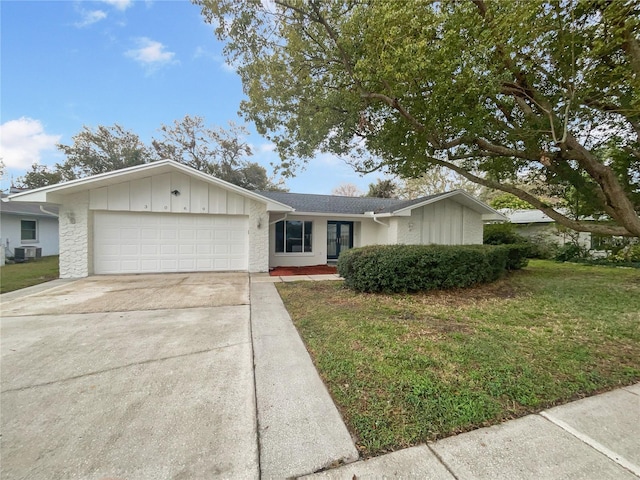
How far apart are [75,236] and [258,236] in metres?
5.92

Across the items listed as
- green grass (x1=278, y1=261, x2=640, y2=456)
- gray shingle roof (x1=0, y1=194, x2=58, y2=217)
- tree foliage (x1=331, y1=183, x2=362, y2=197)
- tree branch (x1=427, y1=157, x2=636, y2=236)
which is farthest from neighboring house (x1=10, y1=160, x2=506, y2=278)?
tree foliage (x1=331, y1=183, x2=362, y2=197)

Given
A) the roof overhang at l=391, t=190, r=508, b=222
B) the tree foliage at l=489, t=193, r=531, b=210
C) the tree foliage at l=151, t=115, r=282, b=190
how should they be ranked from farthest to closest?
the tree foliage at l=151, t=115, r=282, b=190
the tree foliage at l=489, t=193, r=531, b=210
the roof overhang at l=391, t=190, r=508, b=222

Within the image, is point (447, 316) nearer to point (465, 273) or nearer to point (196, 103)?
point (465, 273)

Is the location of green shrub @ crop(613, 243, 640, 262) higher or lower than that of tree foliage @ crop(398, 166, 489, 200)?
lower

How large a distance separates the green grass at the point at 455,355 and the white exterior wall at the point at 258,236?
14.0 ft

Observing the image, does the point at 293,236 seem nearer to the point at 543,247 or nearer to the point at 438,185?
the point at 543,247

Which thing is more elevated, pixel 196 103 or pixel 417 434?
pixel 196 103

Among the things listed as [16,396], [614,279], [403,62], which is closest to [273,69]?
[403,62]

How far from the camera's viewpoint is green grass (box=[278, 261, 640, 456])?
7.82 ft

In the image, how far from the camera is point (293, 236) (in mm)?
12594

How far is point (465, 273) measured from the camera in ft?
24.0

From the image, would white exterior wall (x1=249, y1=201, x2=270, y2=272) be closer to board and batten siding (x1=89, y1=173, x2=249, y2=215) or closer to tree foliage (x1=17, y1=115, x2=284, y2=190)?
board and batten siding (x1=89, y1=173, x2=249, y2=215)

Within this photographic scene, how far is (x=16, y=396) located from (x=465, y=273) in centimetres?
825

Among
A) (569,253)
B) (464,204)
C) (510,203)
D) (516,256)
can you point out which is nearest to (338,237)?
(464,204)
